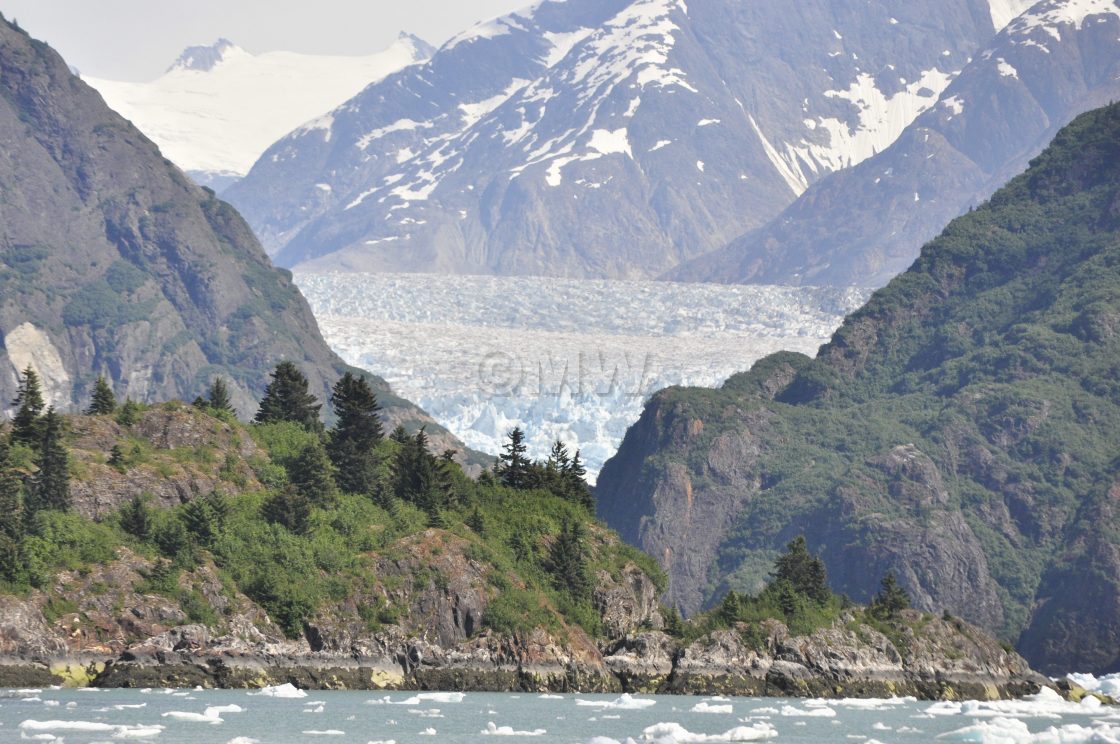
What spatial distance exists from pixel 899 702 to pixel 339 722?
2276 inches

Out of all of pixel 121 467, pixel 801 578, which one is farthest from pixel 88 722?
pixel 801 578

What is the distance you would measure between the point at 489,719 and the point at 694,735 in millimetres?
14088

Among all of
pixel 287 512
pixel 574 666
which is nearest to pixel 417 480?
pixel 287 512

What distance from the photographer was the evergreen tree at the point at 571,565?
604 ft

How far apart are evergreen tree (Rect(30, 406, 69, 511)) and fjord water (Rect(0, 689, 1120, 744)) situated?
1957cm

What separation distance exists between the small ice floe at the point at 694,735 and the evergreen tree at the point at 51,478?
46.8 metres

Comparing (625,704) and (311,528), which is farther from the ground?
(311,528)

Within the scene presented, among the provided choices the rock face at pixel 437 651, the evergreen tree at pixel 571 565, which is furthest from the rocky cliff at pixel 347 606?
the evergreen tree at pixel 571 565

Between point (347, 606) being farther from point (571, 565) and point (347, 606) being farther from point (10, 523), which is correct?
point (10, 523)

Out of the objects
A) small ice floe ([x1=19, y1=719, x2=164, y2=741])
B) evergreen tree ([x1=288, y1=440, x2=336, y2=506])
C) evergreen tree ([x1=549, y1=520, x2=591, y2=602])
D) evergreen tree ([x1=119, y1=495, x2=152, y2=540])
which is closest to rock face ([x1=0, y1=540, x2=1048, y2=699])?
evergreen tree ([x1=549, y1=520, x2=591, y2=602])

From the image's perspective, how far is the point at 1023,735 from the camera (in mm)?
146625

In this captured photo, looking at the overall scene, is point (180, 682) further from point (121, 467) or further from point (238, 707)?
point (121, 467)

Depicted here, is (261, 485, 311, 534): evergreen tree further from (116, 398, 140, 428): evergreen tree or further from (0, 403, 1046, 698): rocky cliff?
(116, 398, 140, 428): evergreen tree

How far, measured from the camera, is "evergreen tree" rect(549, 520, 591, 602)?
18412 cm
